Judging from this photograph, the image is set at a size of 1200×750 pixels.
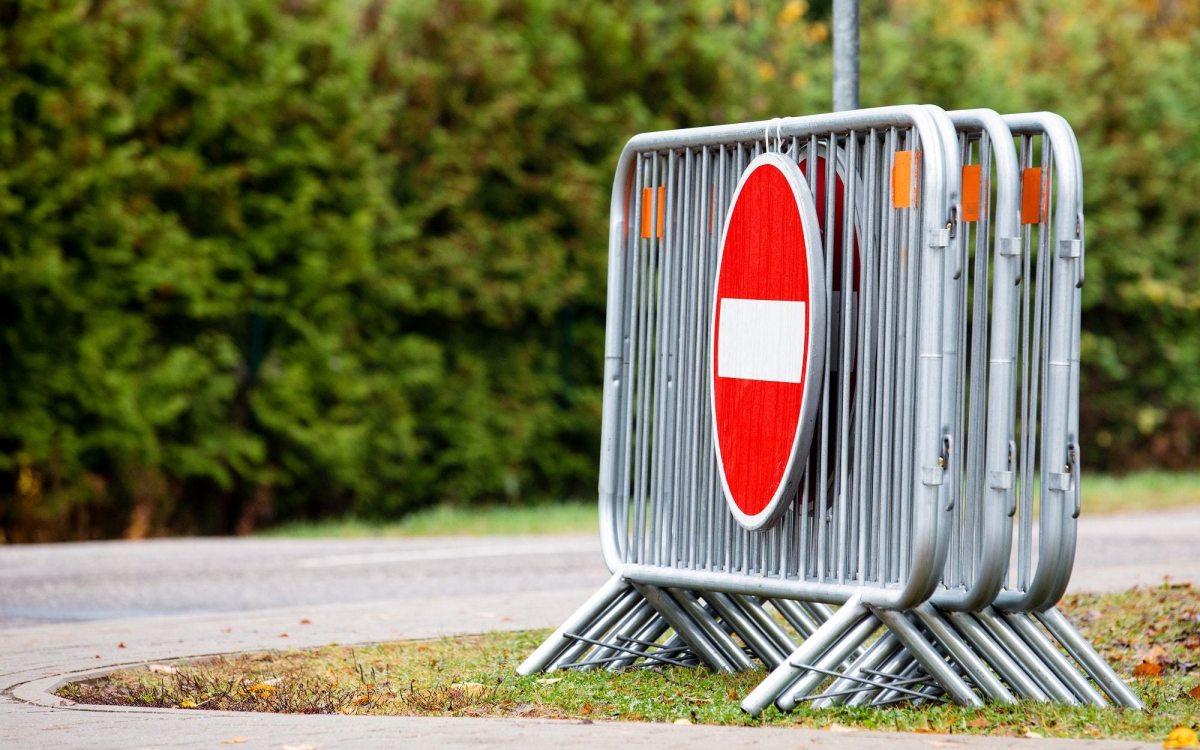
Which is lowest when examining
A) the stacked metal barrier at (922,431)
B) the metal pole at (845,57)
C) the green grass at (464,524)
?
the green grass at (464,524)

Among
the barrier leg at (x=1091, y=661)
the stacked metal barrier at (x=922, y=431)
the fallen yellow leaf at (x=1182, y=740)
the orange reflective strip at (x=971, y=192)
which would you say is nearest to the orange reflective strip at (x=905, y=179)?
the stacked metal barrier at (x=922, y=431)

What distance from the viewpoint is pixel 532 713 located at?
5.90m

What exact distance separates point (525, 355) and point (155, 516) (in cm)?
413

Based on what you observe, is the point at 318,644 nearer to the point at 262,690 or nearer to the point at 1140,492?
Result: the point at 262,690

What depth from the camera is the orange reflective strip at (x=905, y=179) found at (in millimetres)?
5727

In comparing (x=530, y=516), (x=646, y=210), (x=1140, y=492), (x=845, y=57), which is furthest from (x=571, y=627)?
(x=1140, y=492)

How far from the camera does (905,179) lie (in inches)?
226

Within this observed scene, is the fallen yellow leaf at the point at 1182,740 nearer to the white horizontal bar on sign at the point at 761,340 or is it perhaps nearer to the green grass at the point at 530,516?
the white horizontal bar on sign at the point at 761,340

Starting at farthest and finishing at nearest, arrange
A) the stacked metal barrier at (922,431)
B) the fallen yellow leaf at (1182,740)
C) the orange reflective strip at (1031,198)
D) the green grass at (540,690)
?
1. the orange reflective strip at (1031,198)
2. the stacked metal barrier at (922,431)
3. the green grass at (540,690)
4. the fallen yellow leaf at (1182,740)

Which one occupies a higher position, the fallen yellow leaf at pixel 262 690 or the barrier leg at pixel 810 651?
the barrier leg at pixel 810 651

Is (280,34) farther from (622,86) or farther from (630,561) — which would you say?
(630,561)

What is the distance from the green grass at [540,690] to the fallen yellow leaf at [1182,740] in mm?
165

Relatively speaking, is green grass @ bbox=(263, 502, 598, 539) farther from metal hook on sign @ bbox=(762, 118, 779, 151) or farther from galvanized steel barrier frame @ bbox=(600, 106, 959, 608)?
metal hook on sign @ bbox=(762, 118, 779, 151)

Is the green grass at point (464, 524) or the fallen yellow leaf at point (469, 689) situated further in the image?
the green grass at point (464, 524)
